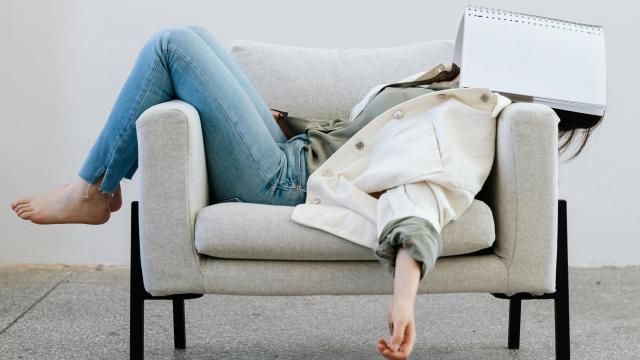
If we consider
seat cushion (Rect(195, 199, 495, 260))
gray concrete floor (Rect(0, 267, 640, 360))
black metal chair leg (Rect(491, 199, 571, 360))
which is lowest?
gray concrete floor (Rect(0, 267, 640, 360))

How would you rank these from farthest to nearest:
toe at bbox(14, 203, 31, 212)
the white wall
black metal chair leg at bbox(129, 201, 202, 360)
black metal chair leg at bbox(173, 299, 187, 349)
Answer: the white wall < black metal chair leg at bbox(173, 299, 187, 349) < toe at bbox(14, 203, 31, 212) < black metal chair leg at bbox(129, 201, 202, 360)

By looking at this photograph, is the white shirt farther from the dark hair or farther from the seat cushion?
the dark hair

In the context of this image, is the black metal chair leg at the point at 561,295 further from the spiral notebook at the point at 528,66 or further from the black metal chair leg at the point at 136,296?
the black metal chair leg at the point at 136,296

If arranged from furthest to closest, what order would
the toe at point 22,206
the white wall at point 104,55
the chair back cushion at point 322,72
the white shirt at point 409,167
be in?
the white wall at point 104,55, the chair back cushion at point 322,72, the toe at point 22,206, the white shirt at point 409,167

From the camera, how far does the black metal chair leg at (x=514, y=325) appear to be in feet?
6.55

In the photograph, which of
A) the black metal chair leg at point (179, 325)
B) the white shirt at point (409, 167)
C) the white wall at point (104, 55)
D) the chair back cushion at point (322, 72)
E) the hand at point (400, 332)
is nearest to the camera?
the hand at point (400, 332)

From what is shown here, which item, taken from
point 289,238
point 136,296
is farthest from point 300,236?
point 136,296

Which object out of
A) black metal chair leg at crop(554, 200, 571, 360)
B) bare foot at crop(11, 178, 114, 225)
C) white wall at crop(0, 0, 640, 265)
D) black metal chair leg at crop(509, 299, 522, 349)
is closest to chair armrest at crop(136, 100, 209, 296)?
bare foot at crop(11, 178, 114, 225)

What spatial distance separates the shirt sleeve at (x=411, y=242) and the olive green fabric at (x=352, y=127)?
32 centimetres

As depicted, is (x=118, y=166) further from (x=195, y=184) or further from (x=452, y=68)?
(x=452, y=68)

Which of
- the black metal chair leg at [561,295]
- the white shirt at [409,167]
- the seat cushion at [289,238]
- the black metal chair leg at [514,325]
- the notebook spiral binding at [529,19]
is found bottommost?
the black metal chair leg at [514,325]

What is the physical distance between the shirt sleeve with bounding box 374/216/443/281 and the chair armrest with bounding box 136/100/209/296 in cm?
37

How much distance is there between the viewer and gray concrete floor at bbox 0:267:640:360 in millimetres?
1957

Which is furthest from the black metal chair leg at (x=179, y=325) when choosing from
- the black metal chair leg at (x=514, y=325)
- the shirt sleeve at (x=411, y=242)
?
the black metal chair leg at (x=514, y=325)
